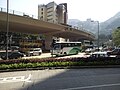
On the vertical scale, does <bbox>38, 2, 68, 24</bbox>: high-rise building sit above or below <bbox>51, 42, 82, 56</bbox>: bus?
above

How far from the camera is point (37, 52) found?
5903 cm

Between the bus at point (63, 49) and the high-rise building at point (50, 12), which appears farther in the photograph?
the high-rise building at point (50, 12)

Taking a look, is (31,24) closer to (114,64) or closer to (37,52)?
(37,52)

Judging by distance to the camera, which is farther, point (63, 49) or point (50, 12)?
point (50, 12)

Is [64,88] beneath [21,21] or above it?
beneath

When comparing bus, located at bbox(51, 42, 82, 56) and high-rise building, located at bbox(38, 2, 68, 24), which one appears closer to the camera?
bus, located at bbox(51, 42, 82, 56)

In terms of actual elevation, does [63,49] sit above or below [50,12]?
below

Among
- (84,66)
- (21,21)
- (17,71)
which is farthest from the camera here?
(21,21)

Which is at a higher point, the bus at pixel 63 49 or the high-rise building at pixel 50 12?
the high-rise building at pixel 50 12

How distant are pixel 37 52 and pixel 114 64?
117 ft

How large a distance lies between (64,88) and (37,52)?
150ft

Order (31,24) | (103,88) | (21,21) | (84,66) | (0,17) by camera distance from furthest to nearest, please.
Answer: (31,24), (21,21), (0,17), (84,66), (103,88)

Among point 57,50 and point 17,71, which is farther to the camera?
point 57,50

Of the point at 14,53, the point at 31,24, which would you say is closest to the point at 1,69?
the point at 14,53
